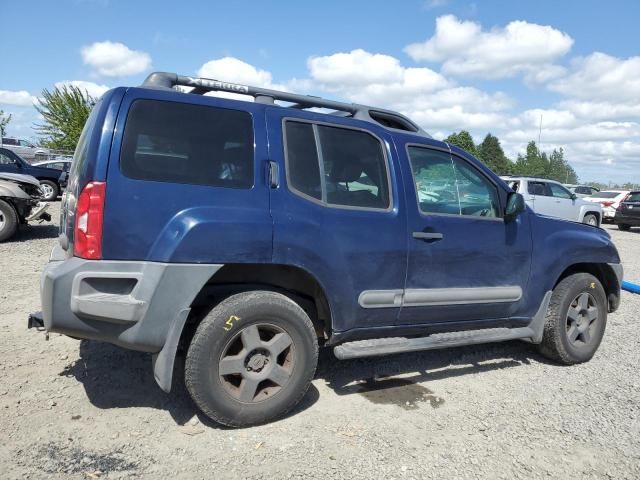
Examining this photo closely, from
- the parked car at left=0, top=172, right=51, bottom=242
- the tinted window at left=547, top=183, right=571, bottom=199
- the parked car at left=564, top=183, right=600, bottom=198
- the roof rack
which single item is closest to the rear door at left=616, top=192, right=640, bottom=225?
the parked car at left=564, top=183, right=600, bottom=198

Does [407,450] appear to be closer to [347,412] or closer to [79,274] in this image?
[347,412]

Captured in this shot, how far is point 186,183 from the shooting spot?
290cm

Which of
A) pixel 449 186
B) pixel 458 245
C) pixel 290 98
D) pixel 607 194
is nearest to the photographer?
pixel 290 98

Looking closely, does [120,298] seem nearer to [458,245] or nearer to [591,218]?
[458,245]

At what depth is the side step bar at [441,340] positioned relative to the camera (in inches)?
136

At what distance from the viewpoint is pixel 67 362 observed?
4.00 meters

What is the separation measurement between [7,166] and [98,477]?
45.5ft

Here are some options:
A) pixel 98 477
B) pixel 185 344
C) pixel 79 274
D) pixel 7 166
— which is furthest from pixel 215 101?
pixel 7 166

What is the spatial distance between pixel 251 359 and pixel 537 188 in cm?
1434

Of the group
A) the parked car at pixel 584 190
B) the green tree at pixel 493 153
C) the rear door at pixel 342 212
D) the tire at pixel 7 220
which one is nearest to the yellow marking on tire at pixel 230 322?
the rear door at pixel 342 212

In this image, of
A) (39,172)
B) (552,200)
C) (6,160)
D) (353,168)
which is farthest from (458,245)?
(39,172)

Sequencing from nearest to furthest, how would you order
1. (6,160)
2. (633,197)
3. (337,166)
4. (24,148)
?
(337,166) → (6,160) → (633,197) → (24,148)

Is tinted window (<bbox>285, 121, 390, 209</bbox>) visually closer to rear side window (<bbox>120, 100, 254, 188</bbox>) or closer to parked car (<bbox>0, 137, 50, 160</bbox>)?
rear side window (<bbox>120, 100, 254, 188</bbox>)

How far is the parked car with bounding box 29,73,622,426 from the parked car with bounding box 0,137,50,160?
28.3m
